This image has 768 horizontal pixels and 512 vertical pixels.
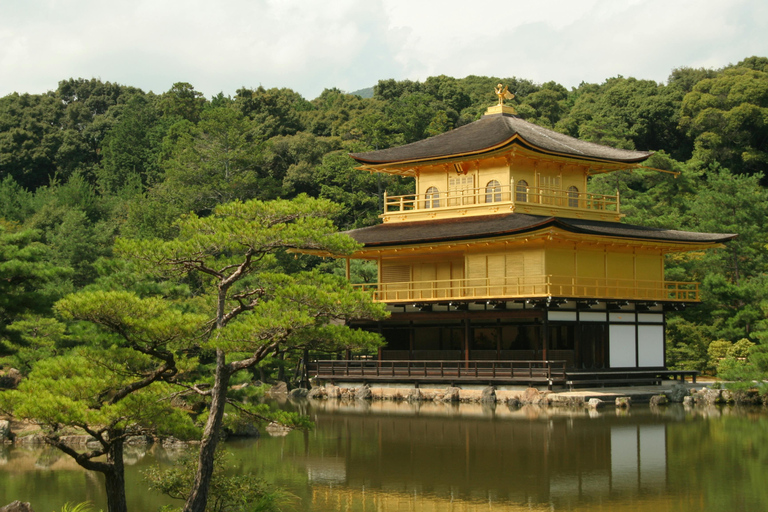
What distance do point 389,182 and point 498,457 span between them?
3857 cm

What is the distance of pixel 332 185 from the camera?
58438 millimetres

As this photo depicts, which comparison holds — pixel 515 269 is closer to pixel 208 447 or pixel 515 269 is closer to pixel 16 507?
pixel 208 447

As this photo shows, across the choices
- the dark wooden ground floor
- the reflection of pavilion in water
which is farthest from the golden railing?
the reflection of pavilion in water

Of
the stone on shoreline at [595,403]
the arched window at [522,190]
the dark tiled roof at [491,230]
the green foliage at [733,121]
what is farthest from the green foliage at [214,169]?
the stone on shoreline at [595,403]

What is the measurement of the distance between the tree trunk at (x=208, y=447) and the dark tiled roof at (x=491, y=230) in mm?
18176

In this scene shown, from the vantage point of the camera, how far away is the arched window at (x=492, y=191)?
110ft

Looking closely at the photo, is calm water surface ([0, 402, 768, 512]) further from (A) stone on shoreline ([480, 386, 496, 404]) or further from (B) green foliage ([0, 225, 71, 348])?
(A) stone on shoreline ([480, 386, 496, 404])

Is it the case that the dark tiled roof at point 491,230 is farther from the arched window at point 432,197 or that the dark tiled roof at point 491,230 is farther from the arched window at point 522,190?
the arched window at point 522,190

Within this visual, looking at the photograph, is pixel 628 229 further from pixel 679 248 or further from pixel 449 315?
pixel 449 315

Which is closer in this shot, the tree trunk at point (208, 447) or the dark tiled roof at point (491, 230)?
the tree trunk at point (208, 447)

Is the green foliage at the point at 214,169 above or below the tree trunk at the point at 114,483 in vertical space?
above

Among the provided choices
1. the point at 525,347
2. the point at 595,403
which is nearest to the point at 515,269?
the point at 525,347

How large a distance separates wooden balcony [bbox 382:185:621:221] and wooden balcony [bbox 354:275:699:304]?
117 inches

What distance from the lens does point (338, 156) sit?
184 feet
